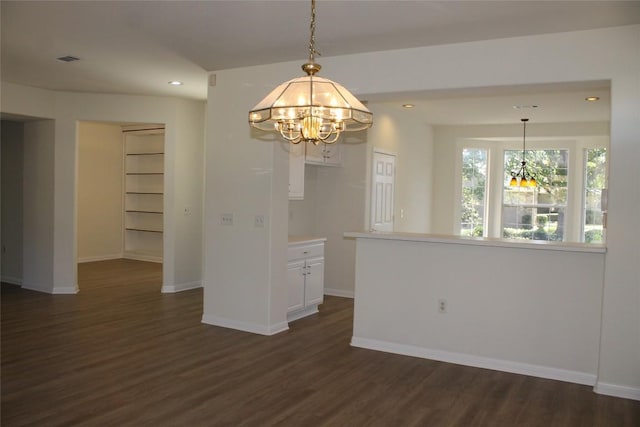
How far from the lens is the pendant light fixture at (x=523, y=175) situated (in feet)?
28.1

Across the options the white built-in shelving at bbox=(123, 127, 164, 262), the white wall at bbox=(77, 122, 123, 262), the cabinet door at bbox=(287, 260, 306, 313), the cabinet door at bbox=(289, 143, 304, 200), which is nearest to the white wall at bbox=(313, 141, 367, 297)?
the cabinet door at bbox=(289, 143, 304, 200)

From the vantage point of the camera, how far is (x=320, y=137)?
9.23 feet

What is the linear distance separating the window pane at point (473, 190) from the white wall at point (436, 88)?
5.23 m

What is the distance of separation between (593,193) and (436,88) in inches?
234

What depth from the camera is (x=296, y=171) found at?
5.79 metres

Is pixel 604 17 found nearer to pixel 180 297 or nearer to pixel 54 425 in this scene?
pixel 54 425

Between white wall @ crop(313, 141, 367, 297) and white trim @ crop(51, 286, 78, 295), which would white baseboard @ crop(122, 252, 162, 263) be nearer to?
white trim @ crop(51, 286, 78, 295)

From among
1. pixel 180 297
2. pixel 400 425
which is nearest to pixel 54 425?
pixel 400 425

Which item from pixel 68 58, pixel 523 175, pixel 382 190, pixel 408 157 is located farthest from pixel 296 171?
pixel 523 175

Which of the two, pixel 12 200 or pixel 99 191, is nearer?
pixel 12 200

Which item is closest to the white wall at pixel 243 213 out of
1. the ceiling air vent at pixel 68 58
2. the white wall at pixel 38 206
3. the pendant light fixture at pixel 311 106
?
the ceiling air vent at pixel 68 58

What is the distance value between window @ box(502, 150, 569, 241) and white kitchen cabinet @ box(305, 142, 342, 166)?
402cm

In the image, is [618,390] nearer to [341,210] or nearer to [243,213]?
[243,213]

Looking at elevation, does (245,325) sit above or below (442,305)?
below
